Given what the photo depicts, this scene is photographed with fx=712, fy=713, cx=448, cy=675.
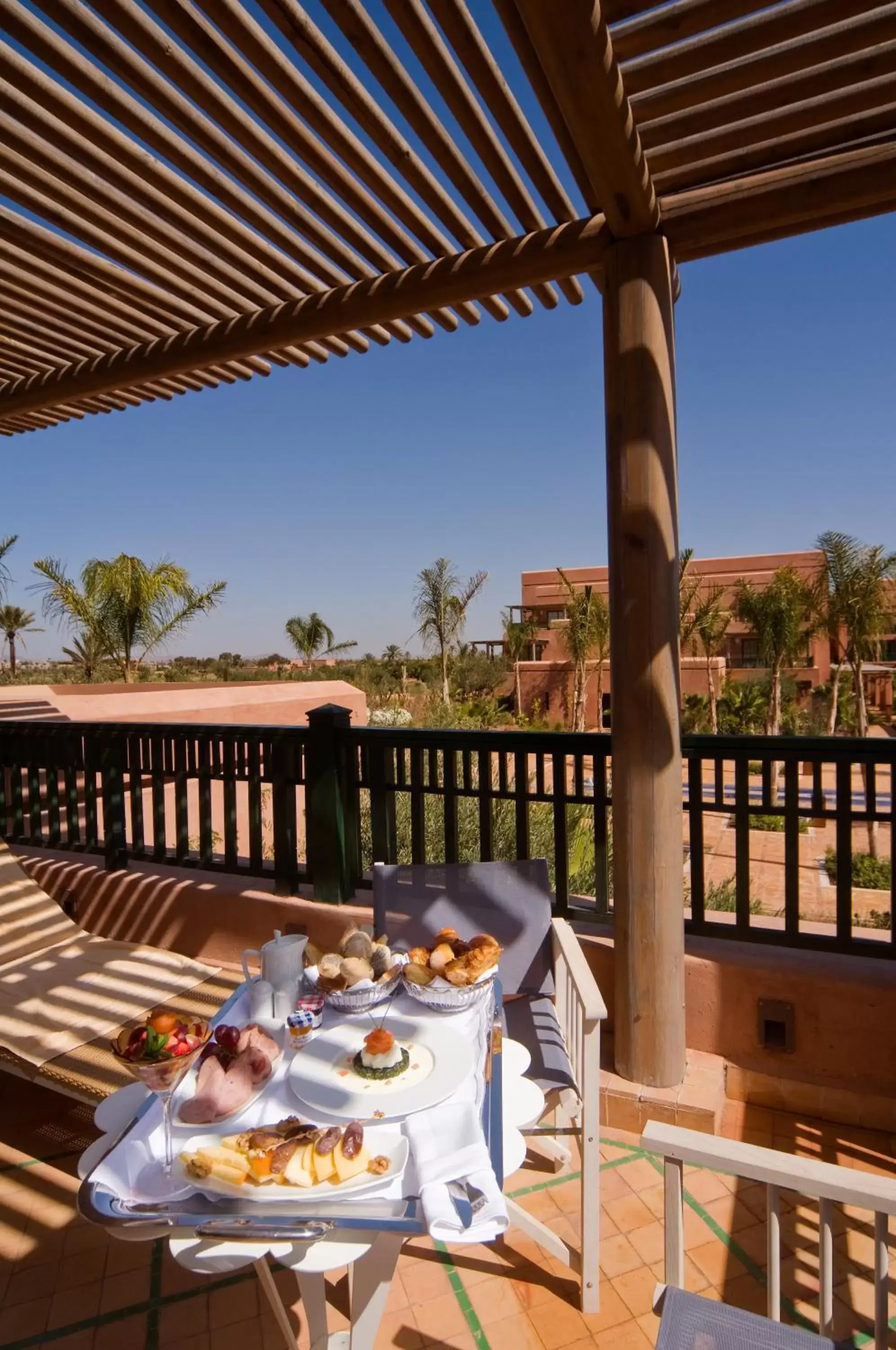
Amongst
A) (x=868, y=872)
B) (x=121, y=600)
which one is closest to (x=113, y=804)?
(x=121, y=600)

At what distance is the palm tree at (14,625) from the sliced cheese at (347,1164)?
23.0m

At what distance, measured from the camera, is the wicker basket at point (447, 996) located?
1.75m

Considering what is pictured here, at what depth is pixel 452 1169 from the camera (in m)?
1.22

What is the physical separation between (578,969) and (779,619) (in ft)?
61.6

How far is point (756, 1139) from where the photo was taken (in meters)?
2.42

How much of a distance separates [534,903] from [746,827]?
0.87 metres

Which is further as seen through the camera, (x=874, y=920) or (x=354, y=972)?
(x=874, y=920)

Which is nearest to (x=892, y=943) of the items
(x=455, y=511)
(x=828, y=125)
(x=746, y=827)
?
(x=746, y=827)

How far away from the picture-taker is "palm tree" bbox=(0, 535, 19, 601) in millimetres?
11695

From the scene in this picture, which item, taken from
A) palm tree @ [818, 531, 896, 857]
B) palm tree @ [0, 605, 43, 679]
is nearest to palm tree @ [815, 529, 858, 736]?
palm tree @ [818, 531, 896, 857]

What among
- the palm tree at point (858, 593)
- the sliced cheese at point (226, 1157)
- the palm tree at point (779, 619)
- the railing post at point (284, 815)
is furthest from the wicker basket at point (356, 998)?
the palm tree at point (779, 619)

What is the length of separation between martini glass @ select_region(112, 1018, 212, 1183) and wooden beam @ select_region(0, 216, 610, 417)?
2597mm

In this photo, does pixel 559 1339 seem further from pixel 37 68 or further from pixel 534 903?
pixel 37 68

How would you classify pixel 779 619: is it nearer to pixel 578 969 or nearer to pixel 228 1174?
pixel 578 969
